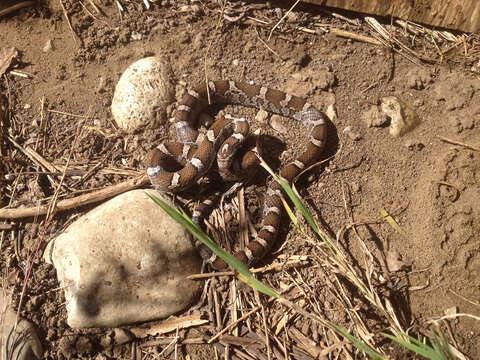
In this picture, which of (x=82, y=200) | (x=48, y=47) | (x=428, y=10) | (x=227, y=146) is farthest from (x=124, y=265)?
(x=428, y=10)

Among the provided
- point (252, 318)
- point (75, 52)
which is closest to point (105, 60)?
point (75, 52)

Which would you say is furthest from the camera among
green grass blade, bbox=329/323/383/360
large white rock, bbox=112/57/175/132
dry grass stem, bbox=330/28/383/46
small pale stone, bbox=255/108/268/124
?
dry grass stem, bbox=330/28/383/46

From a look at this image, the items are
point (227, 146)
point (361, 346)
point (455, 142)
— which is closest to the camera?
point (361, 346)

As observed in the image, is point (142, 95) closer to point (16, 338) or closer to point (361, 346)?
point (16, 338)

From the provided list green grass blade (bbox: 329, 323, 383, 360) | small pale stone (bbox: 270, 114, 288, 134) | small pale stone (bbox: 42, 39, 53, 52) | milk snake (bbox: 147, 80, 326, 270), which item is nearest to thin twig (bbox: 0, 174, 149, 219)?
milk snake (bbox: 147, 80, 326, 270)

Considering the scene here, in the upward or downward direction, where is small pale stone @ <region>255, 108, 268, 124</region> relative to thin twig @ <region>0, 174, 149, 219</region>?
upward

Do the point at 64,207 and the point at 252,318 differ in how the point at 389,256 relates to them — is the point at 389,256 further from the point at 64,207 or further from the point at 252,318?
the point at 64,207

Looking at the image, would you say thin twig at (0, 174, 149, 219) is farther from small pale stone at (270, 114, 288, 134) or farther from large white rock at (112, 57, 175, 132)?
small pale stone at (270, 114, 288, 134)
